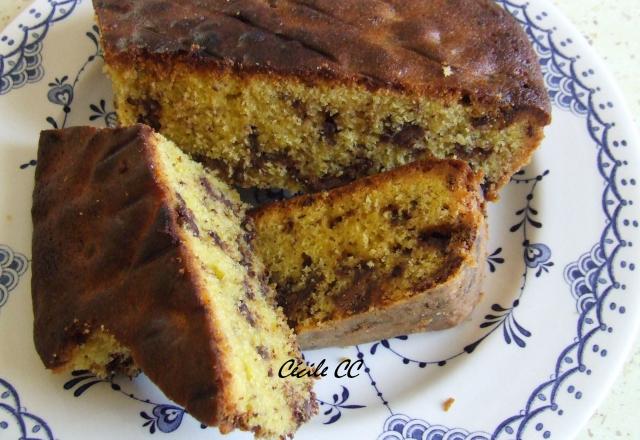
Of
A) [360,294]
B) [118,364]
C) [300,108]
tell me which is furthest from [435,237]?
[118,364]

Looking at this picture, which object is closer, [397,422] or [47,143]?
[397,422]

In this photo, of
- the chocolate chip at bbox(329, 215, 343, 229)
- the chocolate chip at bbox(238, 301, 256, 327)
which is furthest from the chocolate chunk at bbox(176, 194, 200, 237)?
the chocolate chip at bbox(329, 215, 343, 229)

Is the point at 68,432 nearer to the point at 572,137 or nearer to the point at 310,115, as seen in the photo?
the point at 310,115

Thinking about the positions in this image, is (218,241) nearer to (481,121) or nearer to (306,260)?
(306,260)

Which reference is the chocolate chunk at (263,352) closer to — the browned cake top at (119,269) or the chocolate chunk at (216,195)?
the browned cake top at (119,269)

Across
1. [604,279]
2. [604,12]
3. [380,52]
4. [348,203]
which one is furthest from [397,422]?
[604,12]

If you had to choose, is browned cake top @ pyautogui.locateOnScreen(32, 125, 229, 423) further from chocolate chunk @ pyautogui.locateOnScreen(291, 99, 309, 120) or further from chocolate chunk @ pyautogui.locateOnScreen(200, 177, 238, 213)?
chocolate chunk @ pyautogui.locateOnScreen(291, 99, 309, 120)

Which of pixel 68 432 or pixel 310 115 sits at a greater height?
pixel 310 115
